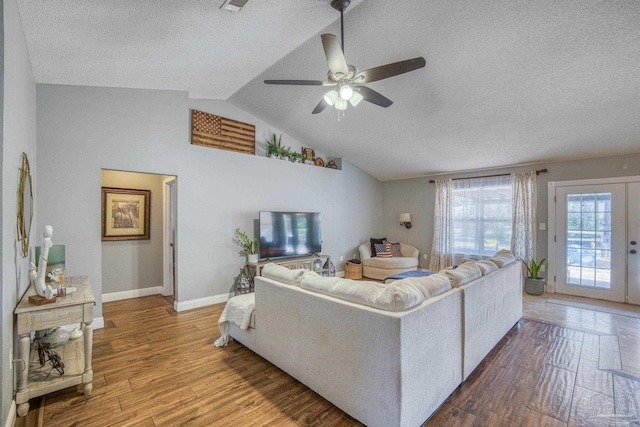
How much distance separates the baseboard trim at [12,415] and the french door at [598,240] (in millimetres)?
6938

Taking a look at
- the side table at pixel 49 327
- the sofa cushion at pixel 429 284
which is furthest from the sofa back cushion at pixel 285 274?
the side table at pixel 49 327

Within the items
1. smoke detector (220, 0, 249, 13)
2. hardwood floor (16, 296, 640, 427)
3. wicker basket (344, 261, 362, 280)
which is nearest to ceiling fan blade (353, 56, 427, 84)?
smoke detector (220, 0, 249, 13)

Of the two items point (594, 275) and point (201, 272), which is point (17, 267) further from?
point (594, 275)

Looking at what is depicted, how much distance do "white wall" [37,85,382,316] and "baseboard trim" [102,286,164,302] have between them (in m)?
1.19

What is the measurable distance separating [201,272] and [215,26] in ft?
10.6

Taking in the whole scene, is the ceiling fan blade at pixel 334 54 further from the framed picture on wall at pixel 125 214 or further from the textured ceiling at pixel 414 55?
the framed picture on wall at pixel 125 214

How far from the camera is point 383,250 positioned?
21.3 feet

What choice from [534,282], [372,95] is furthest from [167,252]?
[534,282]

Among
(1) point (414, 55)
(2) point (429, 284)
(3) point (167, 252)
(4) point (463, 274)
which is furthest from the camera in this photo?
(3) point (167, 252)

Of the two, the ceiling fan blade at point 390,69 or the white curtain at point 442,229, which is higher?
the ceiling fan blade at point 390,69

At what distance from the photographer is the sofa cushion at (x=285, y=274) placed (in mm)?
2373

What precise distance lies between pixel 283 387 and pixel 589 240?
5466 mm

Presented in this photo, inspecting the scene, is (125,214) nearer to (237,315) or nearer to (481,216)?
(237,315)

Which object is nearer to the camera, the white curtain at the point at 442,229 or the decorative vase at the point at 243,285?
the decorative vase at the point at 243,285
